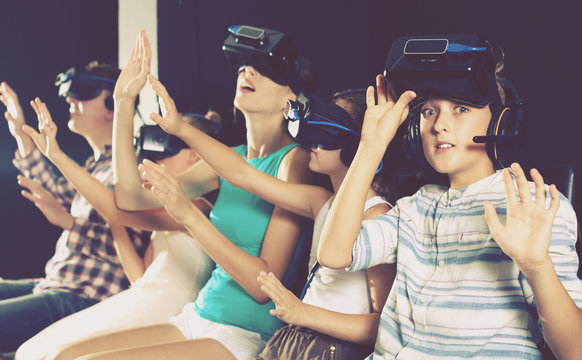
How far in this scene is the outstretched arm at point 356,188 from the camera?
125cm

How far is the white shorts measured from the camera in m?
1.70

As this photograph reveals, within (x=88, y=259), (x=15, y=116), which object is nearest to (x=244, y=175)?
(x=88, y=259)

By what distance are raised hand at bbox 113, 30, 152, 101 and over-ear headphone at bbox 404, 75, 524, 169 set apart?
1077 millimetres

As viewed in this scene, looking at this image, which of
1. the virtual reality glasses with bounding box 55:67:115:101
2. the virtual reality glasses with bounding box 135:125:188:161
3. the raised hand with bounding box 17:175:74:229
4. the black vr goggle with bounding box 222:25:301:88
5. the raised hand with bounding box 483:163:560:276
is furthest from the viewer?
the virtual reality glasses with bounding box 55:67:115:101

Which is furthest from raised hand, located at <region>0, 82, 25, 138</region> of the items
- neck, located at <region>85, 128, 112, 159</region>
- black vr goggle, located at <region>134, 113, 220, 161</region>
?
black vr goggle, located at <region>134, 113, 220, 161</region>

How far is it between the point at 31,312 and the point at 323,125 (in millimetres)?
1570

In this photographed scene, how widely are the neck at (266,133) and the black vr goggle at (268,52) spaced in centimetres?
14

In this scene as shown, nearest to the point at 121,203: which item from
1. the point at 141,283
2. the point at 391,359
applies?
the point at 141,283

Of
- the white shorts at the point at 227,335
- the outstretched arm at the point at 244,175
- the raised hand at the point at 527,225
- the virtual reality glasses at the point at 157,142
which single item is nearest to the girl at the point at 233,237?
the white shorts at the point at 227,335

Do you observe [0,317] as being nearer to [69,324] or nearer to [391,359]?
[69,324]

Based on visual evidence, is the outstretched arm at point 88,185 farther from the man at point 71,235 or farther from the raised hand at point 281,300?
the raised hand at point 281,300

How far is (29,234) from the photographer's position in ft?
11.2

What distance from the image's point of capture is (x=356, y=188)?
1249 mm

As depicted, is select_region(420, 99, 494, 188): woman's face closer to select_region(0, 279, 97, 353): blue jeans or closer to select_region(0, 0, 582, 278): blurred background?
select_region(0, 0, 582, 278): blurred background
